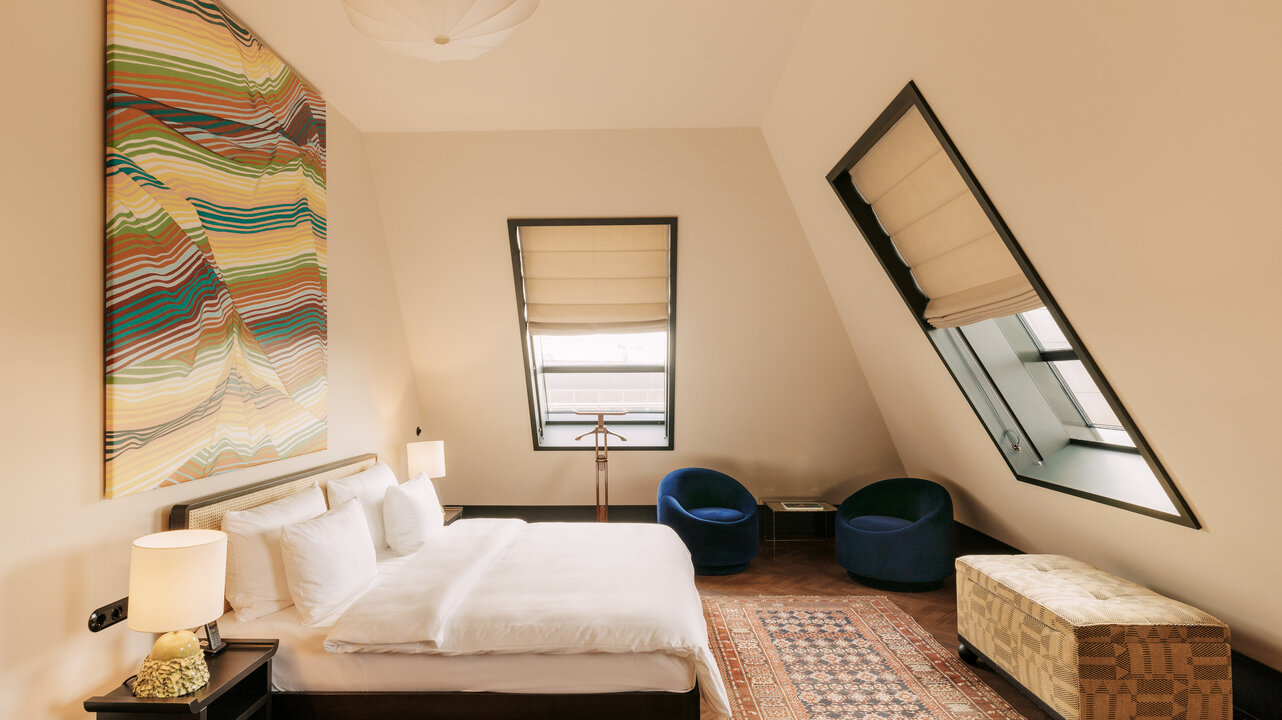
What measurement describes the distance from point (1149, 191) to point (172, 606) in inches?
132

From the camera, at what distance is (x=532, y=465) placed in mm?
5512

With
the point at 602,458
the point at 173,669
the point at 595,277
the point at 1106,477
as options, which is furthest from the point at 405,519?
the point at 1106,477

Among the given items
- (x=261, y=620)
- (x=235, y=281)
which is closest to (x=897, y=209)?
(x=235, y=281)

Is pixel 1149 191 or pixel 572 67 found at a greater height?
pixel 572 67

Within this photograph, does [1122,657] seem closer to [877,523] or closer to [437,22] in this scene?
[877,523]

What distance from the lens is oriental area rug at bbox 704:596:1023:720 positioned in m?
2.72

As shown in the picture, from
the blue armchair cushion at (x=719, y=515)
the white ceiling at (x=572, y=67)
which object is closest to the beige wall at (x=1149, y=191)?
the white ceiling at (x=572, y=67)

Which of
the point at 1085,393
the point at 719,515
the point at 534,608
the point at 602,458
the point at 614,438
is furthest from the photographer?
the point at 614,438

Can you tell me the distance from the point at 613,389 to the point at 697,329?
3.55 ft

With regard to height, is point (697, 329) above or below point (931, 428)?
above

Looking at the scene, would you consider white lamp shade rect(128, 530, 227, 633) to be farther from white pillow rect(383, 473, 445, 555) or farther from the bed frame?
white pillow rect(383, 473, 445, 555)

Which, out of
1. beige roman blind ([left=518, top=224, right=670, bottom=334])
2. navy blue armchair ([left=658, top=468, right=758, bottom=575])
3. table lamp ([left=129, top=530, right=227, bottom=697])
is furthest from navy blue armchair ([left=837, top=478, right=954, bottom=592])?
table lamp ([left=129, top=530, right=227, bottom=697])

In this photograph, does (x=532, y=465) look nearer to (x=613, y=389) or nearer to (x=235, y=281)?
(x=613, y=389)

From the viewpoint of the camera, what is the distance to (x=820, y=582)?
14.6 feet
